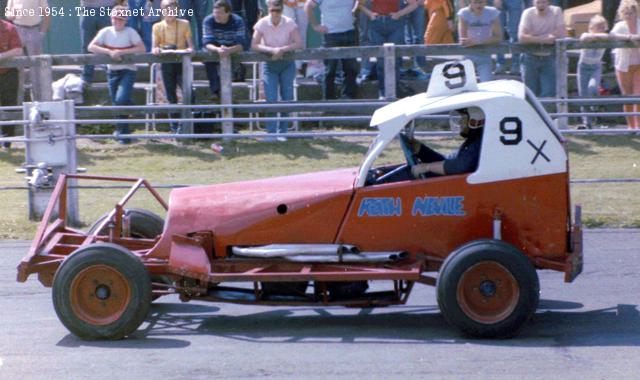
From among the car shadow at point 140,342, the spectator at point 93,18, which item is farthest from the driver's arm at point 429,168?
the spectator at point 93,18

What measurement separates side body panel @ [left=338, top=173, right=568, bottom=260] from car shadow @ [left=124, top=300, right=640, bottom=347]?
540mm

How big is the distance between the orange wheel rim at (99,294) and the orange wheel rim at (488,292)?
7.06ft

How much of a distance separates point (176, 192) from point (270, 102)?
7016mm

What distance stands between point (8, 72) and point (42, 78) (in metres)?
0.67

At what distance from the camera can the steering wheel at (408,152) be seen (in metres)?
8.05

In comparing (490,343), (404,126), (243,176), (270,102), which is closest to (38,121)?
(243,176)

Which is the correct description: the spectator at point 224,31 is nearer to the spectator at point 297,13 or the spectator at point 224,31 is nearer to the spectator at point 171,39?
the spectator at point 171,39

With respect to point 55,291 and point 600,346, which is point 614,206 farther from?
point 55,291

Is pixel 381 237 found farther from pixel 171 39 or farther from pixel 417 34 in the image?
pixel 417 34

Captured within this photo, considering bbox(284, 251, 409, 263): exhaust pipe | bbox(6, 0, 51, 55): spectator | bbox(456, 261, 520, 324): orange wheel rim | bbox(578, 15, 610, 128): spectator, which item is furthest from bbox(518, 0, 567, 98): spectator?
bbox(456, 261, 520, 324): orange wheel rim

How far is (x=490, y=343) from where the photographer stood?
756 cm

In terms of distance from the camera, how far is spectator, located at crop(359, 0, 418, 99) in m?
15.9

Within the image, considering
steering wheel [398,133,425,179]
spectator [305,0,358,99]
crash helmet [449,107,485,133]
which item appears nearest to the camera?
crash helmet [449,107,485,133]

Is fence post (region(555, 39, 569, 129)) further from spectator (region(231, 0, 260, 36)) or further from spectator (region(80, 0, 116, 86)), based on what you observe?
spectator (region(80, 0, 116, 86))
